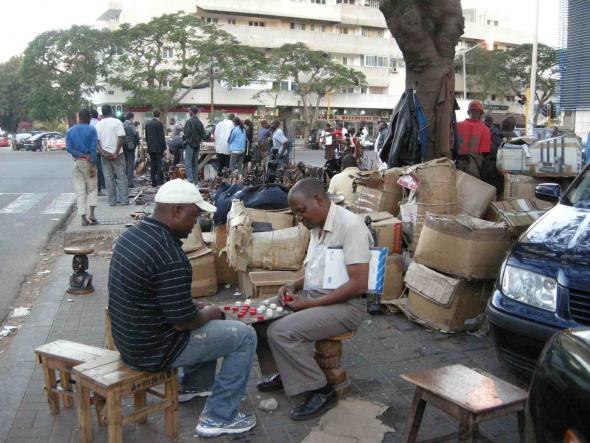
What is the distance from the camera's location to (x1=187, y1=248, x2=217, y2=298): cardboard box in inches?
267

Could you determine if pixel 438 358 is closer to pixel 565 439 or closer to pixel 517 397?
pixel 517 397

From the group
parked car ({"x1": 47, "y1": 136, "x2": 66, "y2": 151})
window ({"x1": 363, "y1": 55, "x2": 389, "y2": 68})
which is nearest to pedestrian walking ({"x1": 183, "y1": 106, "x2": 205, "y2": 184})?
parked car ({"x1": 47, "y1": 136, "x2": 66, "y2": 151})

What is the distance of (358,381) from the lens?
4594 mm

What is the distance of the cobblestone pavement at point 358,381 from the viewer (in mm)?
3818

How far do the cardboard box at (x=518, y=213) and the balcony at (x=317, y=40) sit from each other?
2212 inches

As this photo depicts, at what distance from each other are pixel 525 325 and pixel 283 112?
6234 centimetres

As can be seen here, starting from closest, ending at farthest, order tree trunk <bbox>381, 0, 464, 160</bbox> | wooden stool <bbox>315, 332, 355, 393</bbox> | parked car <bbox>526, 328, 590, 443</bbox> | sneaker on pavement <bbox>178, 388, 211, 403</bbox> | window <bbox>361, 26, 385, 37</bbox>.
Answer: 1. parked car <bbox>526, 328, 590, 443</bbox>
2. wooden stool <bbox>315, 332, 355, 393</bbox>
3. sneaker on pavement <bbox>178, 388, 211, 403</bbox>
4. tree trunk <bbox>381, 0, 464, 160</bbox>
5. window <bbox>361, 26, 385, 37</bbox>

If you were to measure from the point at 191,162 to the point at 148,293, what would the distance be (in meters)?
12.5

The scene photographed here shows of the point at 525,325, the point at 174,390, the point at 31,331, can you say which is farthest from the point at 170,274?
the point at 31,331

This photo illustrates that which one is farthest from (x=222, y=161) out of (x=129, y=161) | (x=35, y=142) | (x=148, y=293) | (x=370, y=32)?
(x=370, y=32)

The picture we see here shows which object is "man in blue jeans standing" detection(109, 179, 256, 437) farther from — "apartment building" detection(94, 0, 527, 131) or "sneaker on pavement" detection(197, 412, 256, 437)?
"apartment building" detection(94, 0, 527, 131)

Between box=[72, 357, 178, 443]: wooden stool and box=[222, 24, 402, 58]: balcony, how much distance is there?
59318 mm

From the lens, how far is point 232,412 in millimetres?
3807

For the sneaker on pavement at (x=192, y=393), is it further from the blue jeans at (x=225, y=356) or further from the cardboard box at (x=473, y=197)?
the cardboard box at (x=473, y=197)
